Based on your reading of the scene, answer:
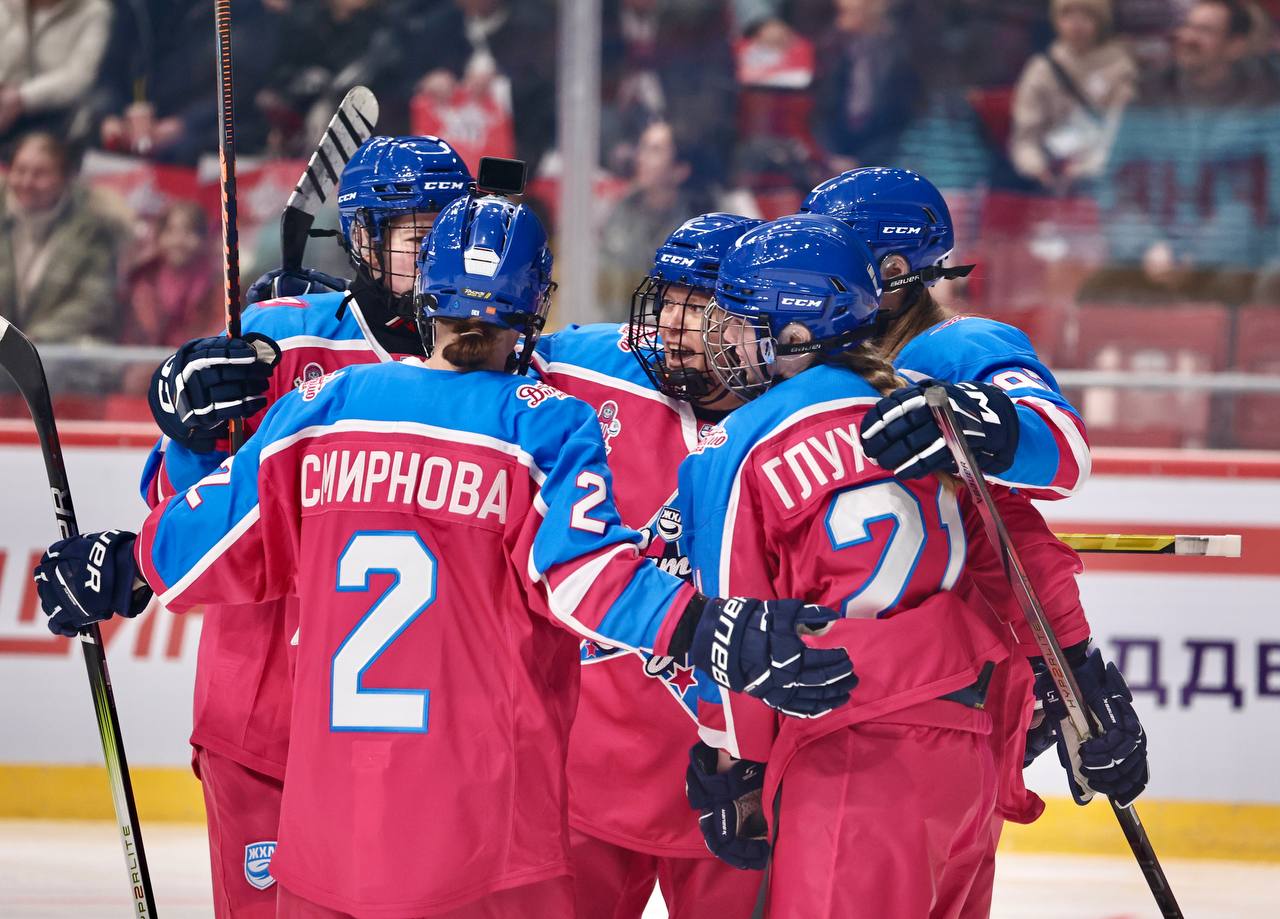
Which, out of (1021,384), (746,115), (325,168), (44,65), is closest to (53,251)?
(44,65)

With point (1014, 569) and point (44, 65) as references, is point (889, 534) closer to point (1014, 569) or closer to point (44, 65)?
point (1014, 569)

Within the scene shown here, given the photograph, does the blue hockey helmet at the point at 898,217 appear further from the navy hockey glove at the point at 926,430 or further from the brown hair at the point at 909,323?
the navy hockey glove at the point at 926,430

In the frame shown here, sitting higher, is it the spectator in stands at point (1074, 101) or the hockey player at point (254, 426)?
the spectator in stands at point (1074, 101)

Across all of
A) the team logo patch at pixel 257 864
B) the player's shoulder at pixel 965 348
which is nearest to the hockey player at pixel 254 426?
the team logo patch at pixel 257 864

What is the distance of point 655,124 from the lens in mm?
6066

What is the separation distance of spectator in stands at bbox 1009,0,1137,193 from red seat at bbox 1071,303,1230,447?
613 millimetres

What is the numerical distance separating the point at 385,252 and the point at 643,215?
3.29 metres

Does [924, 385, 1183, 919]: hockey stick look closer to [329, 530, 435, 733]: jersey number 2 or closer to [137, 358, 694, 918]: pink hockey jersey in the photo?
[137, 358, 694, 918]: pink hockey jersey

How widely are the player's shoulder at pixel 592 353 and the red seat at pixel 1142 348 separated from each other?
2.63 metres

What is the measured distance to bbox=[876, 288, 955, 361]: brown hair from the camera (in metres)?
2.72

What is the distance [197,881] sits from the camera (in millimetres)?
4215

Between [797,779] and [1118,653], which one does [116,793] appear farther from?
[1118,653]

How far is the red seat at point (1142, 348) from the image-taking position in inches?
200

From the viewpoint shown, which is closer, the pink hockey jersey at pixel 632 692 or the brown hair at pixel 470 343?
the brown hair at pixel 470 343
